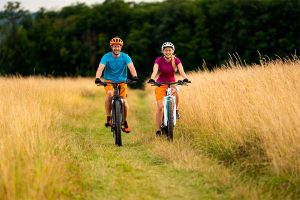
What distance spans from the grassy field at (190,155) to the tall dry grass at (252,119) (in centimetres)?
2

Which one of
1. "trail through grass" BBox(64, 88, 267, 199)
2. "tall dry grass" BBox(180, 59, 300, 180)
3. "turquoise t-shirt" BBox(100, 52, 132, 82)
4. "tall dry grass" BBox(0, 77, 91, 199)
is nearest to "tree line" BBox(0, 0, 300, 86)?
"tall dry grass" BBox(180, 59, 300, 180)

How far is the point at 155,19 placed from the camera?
5753cm

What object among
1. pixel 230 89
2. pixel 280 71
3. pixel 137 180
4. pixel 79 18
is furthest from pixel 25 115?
pixel 79 18

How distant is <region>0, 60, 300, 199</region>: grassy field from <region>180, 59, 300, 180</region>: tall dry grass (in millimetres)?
16

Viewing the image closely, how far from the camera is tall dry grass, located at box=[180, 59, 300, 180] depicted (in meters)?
6.20

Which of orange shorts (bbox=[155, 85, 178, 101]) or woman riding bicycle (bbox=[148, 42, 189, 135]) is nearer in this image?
woman riding bicycle (bbox=[148, 42, 189, 135])

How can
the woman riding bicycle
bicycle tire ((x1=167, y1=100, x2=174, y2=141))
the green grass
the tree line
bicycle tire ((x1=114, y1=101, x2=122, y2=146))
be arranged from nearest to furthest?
1. the green grass
2. bicycle tire ((x1=167, y1=100, x2=174, y2=141))
3. bicycle tire ((x1=114, y1=101, x2=122, y2=146))
4. the woman riding bicycle
5. the tree line

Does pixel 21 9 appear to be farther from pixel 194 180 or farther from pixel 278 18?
pixel 194 180

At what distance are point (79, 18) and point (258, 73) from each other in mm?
53392

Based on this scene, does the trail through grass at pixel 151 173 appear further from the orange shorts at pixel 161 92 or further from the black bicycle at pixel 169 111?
the orange shorts at pixel 161 92

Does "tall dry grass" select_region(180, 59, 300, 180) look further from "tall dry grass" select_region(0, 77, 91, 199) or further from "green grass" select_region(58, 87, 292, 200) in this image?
"tall dry grass" select_region(0, 77, 91, 199)

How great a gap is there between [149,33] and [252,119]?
49104mm

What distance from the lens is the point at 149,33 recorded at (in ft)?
184

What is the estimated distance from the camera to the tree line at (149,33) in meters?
46.5
